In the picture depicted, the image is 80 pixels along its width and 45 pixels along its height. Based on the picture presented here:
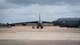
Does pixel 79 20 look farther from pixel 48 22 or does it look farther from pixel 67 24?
pixel 48 22

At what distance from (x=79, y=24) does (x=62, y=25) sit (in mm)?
6279

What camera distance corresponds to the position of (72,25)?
7800cm

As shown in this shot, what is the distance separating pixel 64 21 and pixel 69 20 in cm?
198

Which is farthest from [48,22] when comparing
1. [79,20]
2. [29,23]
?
[79,20]

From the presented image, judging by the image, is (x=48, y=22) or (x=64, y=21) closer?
(x=64, y=21)

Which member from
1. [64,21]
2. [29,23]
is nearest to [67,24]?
Answer: [64,21]

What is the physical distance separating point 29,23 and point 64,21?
1991 inches

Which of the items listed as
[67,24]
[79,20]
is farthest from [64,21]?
[79,20]

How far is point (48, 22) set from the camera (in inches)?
5143

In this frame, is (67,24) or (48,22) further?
(48,22)

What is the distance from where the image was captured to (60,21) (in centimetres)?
7912

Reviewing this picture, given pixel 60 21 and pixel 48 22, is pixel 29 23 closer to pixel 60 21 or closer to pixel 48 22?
pixel 48 22

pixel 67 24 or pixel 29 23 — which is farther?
pixel 29 23

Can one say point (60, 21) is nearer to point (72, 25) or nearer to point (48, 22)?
point (72, 25)
